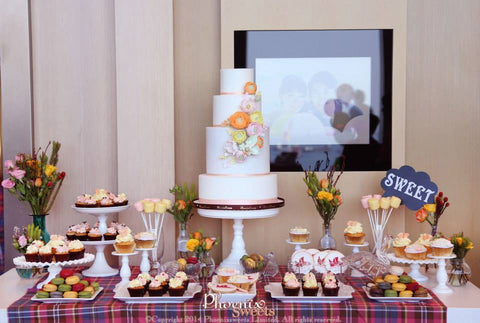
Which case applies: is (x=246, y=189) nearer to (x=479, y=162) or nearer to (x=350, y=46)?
(x=350, y=46)

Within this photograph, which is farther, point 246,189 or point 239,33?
point 239,33

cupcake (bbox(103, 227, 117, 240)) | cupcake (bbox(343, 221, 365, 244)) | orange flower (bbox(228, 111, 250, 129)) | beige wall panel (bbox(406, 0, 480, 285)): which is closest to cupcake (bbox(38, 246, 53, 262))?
cupcake (bbox(103, 227, 117, 240))

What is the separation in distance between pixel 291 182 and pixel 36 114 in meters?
1.79

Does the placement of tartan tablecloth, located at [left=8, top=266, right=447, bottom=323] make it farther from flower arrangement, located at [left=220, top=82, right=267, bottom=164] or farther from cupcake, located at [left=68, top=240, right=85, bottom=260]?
flower arrangement, located at [left=220, top=82, right=267, bottom=164]

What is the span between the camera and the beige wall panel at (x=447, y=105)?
160 inches

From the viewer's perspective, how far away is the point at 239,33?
399 cm

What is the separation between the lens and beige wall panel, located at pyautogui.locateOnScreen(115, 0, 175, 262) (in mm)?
3959

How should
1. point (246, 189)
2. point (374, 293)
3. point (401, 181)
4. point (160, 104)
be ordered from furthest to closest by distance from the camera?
point (160, 104) < point (401, 181) < point (246, 189) < point (374, 293)

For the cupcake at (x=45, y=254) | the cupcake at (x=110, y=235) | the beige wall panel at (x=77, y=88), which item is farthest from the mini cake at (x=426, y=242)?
the beige wall panel at (x=77, y=88)

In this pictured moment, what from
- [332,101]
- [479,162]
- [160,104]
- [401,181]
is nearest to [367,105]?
[332,101]

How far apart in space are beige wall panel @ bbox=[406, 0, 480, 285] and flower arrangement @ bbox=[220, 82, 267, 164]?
1.21 meters

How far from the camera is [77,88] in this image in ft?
13.8

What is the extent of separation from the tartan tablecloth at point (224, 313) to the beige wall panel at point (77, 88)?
147 centimetres

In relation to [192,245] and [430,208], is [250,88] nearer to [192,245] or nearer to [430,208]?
[192,245]
